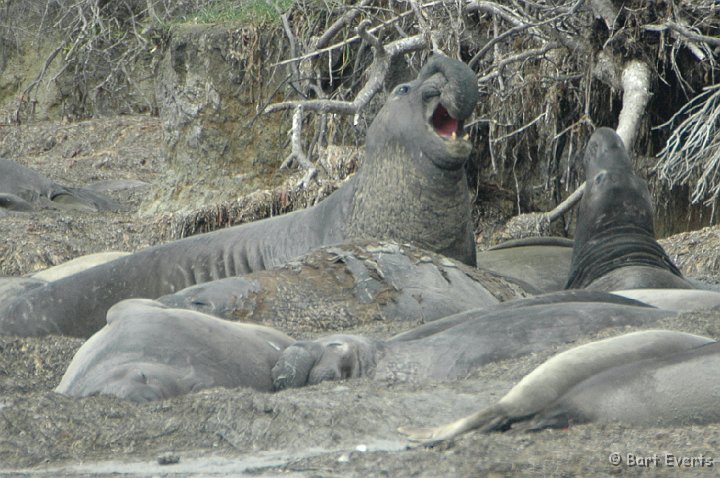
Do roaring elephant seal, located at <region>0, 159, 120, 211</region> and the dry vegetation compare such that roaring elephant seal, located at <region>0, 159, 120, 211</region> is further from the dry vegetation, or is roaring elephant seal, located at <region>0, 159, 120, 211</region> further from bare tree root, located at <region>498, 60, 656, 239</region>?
bare tree root, located at <region>498, 60, 656, 239</region>

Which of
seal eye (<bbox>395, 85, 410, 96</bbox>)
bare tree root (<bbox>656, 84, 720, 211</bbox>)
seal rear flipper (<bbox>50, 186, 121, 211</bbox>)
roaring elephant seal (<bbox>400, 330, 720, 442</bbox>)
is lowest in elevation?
seal rear flipper (<bbox>50, 186, 121, 211</bbox>)

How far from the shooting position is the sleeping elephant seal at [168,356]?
376 cm

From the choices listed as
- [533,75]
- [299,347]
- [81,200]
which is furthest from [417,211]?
[81,200]

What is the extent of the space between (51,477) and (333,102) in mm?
6507

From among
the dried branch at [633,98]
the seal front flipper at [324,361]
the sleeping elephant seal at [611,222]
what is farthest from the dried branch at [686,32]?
the seal front flipper at [324,361]

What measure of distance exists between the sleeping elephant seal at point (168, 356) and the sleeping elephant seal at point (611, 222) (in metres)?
2.77

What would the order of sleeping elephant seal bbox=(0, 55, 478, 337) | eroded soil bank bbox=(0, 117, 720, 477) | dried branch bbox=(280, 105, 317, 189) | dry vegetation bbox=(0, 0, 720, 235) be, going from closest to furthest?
eroded soil bank bbox=(0, 117, 720, 477)
sleeping elephant seal bbox=(0, 55, 478, 337)
dry vegetation bbox=(0, 0, 720, 235)
dried branch bbox=(280, 105, 317, 189)

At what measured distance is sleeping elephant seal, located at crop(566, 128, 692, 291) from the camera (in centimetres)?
667

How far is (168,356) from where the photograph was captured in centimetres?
399

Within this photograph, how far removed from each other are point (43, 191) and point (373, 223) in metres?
6.82

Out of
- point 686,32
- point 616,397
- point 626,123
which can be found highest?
point 686,32

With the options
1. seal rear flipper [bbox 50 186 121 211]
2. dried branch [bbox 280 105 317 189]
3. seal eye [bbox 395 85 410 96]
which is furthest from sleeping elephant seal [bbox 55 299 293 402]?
seal rear flipper [bbox 50 186 121 211]

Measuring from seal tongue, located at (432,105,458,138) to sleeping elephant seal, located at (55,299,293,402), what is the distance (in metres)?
2.53

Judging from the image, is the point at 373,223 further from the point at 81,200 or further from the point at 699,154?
the point at 81,200
